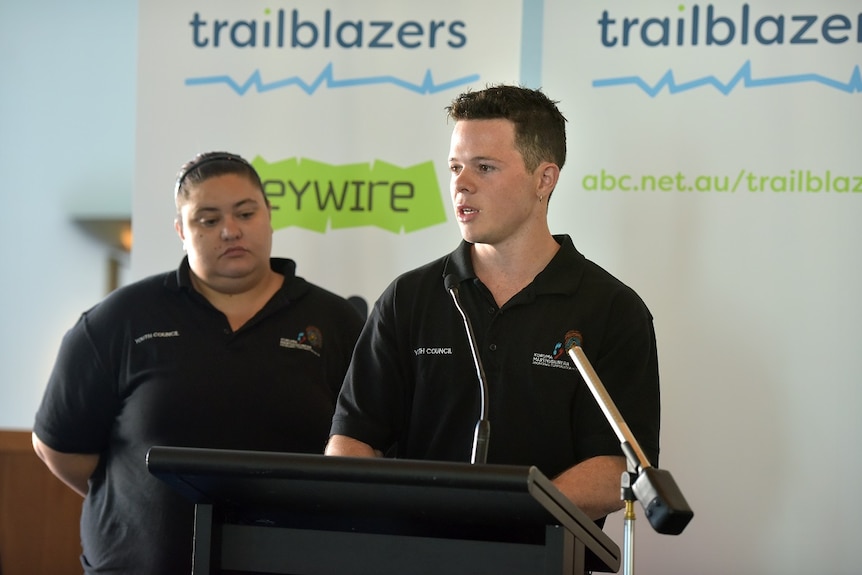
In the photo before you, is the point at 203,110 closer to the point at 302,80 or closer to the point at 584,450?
the point at 302,80

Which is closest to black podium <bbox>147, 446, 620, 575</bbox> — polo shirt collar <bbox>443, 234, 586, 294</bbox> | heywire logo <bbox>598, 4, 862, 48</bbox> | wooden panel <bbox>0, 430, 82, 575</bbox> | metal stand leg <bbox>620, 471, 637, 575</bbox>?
metal stand leg <bbox>620, 471, 637, 575</bbox>

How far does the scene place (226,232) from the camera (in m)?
3.13

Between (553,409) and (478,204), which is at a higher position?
(478,204)

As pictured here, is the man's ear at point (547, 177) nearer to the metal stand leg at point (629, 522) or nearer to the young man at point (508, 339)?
the young man at point (508, 339)

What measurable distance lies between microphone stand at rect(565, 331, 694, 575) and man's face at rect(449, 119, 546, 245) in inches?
Result: 24.3

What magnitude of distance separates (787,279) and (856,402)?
16.2 inches

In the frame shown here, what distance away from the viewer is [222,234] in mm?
3135

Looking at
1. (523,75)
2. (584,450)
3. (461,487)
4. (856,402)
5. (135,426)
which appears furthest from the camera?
(523,75)

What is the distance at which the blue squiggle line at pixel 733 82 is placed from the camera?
340 cm

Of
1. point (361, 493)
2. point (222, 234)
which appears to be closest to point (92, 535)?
point (222, 234)

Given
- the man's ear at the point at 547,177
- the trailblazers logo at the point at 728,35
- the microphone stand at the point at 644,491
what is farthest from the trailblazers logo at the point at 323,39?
the microphone stand at the point at 644,491

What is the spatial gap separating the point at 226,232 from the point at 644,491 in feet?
5.89

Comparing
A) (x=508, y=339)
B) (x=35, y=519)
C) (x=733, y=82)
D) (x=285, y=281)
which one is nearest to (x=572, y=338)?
(x=508, y=339)

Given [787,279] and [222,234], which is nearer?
[222,234]
